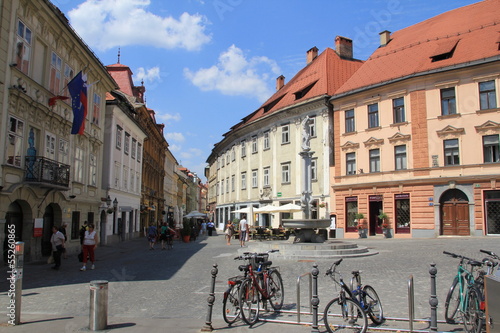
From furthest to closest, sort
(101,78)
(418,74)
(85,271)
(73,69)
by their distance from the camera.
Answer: (418,74), (101,78), (73,69), (85,271)

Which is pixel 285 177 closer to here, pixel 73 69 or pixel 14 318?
pixel 73 69

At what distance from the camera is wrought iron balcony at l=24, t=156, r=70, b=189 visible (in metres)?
17.2

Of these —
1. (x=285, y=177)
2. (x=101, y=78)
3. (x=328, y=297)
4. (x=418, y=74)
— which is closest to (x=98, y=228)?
(x=101, y=78)

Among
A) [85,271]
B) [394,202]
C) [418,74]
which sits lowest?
[85,271]

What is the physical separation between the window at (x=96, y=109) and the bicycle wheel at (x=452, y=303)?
77.1 feet

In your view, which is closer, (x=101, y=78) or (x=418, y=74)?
(x=101, y=78)

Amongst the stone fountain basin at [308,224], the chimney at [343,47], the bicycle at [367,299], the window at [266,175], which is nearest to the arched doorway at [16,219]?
the stone fountain basin at [308,224]

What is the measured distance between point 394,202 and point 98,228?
66.2ft

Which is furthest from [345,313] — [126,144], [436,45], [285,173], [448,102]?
[285,173]

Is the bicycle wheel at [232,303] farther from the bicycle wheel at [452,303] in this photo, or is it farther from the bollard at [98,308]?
the bicycle wheel at [452,303]

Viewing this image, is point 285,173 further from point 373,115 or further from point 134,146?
point 134,146

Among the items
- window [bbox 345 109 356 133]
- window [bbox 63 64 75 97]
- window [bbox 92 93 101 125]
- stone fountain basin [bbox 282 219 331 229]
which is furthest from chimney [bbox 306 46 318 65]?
stone fountain basin [bbox 282 219 331 229]

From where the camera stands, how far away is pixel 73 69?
886 inches

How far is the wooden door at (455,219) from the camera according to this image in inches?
1073
